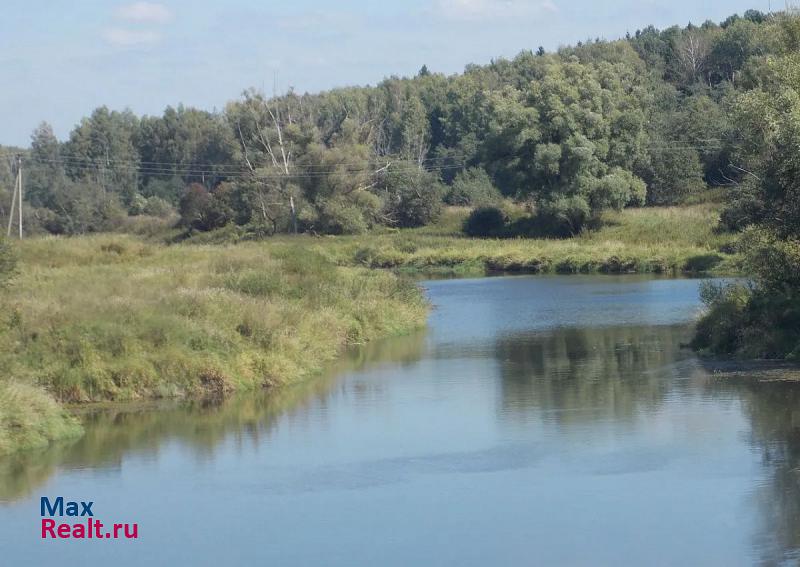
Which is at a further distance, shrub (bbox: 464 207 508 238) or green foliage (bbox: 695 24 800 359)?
shrub (bbox: 464 207 508 238)

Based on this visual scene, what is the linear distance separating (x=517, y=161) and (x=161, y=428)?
151 ft

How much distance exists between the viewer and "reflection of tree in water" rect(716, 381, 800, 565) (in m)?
13.5

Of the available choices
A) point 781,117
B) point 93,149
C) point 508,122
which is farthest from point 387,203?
point 781,117

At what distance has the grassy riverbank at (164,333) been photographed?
21328 mm

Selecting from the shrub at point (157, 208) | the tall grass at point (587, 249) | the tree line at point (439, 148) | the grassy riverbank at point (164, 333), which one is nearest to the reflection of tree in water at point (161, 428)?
the grassy riverbank at point (164, 333)

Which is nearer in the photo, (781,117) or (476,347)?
(781,117)

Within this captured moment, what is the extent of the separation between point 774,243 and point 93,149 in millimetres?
99388

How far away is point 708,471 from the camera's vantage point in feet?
55.4

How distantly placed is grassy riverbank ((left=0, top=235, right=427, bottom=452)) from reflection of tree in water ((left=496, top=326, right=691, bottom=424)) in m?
4.50

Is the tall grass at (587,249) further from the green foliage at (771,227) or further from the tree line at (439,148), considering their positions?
the green foliage at (771,227)

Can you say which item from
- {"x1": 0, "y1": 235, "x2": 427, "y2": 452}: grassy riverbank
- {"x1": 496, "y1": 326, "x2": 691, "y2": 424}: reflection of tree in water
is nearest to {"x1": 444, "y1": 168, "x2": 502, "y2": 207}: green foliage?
{"x1": 496, "y1": 326, "x2": 691, "y2": 424}: reflection of tree in water

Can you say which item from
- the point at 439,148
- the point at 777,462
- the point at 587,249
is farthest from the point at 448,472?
the point at 439,148

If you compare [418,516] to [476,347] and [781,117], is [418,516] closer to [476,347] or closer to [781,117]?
[781,117]

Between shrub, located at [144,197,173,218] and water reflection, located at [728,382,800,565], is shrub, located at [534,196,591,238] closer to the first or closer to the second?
shrub, located at [144,197,173,218]
